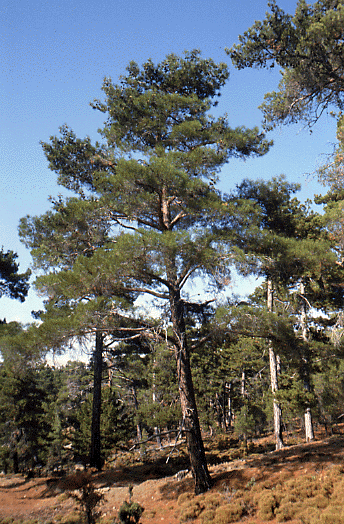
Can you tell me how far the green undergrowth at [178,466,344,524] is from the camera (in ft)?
22.3

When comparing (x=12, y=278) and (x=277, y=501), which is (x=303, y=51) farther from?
(x=12, y=278)

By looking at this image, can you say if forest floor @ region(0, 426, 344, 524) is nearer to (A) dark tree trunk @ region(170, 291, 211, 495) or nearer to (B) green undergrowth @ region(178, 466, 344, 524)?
(B) green undergrowth @ region(178, 466, 344, 524)

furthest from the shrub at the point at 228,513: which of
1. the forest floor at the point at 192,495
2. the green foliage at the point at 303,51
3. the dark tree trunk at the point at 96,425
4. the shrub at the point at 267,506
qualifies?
the green foliage at the point at 303,51

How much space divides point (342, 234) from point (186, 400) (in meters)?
6.44

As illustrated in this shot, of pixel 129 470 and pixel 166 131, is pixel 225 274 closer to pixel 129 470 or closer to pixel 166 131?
pixel 166 131

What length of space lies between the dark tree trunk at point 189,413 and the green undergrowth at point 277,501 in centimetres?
43

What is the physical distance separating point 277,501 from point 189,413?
2815mm

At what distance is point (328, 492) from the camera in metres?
7.37

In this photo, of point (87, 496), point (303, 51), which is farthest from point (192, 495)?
point (303, 51)

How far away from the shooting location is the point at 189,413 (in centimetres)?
856

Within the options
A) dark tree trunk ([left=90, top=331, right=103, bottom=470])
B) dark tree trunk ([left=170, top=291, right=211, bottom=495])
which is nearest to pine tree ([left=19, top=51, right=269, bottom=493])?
dark tree trunk ([left=170, top=291, right=211, bottom=495])

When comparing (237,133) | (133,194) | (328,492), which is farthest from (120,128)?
(328,492)

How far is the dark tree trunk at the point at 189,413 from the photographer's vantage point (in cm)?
841

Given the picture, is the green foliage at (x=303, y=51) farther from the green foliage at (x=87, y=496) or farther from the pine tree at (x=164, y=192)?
the green foliage at (x=87, y=496)
